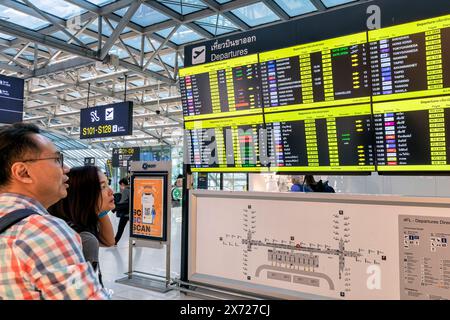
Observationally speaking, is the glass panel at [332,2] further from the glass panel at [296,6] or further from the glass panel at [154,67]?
the glass panel at [154,67]

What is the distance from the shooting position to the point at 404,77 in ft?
8.51

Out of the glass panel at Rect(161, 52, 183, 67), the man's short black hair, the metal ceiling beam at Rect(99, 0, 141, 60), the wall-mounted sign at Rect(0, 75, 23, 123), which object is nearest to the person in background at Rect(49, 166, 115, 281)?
the man's short black hair

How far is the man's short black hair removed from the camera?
3.79 feet

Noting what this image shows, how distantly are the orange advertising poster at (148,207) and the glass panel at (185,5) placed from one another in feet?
12.9

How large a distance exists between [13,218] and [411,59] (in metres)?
2.59

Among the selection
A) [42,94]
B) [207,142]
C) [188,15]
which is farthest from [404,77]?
[42,94]

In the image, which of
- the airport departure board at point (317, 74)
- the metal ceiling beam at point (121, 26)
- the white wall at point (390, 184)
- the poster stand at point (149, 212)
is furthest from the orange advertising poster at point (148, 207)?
the metal ceiling beam at point (121, 26)

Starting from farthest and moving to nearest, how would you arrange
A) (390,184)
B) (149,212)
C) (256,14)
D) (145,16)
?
(145,16) → (256,14) → (390,184) → (149,212)

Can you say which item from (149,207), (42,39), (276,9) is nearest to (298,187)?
(149,207)

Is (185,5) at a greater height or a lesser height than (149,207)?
greater

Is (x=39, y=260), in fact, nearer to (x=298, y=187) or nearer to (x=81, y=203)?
(x=81, y=203)

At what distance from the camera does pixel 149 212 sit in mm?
4840

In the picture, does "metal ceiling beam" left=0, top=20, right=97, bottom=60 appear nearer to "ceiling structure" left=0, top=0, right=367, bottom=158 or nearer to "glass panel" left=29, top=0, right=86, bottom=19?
"ceiling structure" left=0, top=0, right=367, bottom=158

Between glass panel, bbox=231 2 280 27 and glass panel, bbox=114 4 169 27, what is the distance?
1612 mm
